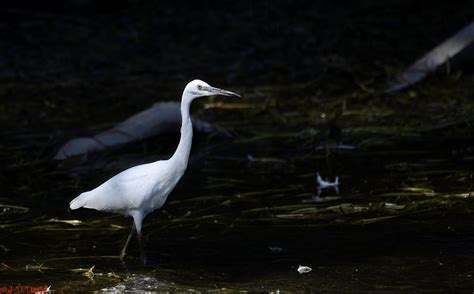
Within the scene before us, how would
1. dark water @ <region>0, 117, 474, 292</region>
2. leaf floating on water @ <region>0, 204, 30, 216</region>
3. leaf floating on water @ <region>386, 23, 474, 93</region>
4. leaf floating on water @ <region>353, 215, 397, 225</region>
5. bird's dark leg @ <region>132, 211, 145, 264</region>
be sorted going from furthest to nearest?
leaf floating on water @ <region>386, 23, 474, 93</region>
leaf floating on water @ <region>0, 204, 30, 216</region>
leaf floating on water @ <region>353, 215, 397, 225</region>
bird's dark leg @ <region>132, 211, 145, 264</region>
dark water @ <region>0, 117, 474, 292</region>

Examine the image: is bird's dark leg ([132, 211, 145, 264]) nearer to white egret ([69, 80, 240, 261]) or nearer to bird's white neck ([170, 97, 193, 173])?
white egret ([69, 80, 240, 261])

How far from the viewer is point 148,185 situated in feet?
22.2

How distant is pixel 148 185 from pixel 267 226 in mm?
1033

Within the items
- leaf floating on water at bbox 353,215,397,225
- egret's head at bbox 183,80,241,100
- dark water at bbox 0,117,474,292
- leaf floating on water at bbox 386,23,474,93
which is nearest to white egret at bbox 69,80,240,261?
egret's head at bbox 183,80,241,100

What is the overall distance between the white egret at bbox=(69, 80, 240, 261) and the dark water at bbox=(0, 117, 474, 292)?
305 millimetres

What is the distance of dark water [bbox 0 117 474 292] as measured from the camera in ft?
20.4

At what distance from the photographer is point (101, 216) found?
7.81 meters

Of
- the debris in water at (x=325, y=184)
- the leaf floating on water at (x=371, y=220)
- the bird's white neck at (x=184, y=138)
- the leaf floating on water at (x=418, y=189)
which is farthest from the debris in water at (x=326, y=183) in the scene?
the bird's white neck at (x=184, y=138)

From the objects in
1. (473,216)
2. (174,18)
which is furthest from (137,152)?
(174,18)

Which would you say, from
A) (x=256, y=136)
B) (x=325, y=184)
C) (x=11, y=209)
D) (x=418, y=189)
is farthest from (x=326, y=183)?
(x=11, y=209)

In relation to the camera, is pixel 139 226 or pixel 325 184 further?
Answer: pixel 325 184

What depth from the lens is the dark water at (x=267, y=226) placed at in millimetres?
6215

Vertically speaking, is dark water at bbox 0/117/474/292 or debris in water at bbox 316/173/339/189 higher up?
debris in water at bbox 316/173/339/189

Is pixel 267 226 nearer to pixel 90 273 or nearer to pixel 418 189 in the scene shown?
pixel 418 189
